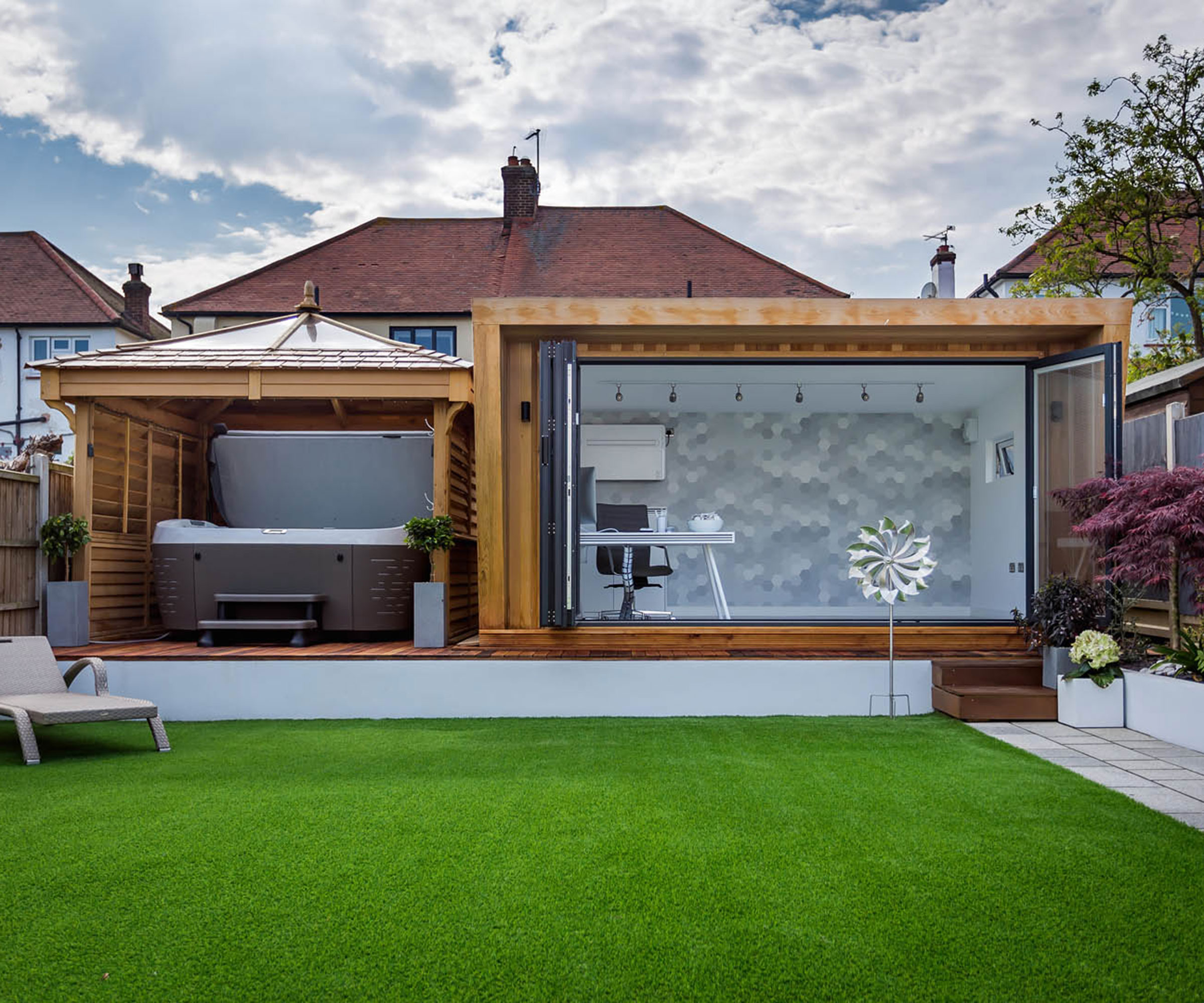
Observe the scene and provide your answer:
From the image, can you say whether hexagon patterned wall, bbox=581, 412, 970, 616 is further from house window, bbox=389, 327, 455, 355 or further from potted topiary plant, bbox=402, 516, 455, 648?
house window, bbox=389, 327, 455, 355

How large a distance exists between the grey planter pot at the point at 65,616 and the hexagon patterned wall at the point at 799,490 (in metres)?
5.78

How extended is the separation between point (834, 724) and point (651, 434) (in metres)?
5.75

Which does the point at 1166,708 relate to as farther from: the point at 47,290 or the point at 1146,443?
the point at 47,290

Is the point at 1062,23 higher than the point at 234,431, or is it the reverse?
the point at 1062,23

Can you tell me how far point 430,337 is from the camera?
18.5 m

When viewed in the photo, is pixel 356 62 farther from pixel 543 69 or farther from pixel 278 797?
pixel 278 797

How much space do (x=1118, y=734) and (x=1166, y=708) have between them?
0.31 m

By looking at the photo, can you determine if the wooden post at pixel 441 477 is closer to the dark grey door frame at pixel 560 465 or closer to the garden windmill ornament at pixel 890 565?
the dark grey door frame at pixel 560 465

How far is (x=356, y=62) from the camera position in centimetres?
1183

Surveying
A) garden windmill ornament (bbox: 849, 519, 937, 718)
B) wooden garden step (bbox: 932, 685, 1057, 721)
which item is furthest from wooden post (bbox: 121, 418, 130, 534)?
wooden garden step (bbox: 932, 685, 1057, 721)

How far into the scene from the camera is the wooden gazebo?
735 cm

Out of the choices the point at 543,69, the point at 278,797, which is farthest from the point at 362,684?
the point at 543,69

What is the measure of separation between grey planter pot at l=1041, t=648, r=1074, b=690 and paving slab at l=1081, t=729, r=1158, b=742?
397 mm

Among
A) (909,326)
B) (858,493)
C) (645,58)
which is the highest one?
(645,58)
